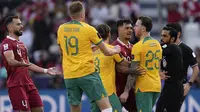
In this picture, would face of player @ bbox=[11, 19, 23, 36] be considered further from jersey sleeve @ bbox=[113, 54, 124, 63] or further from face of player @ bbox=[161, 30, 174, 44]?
face of player @ bbox=[161, 30, 174, 44]

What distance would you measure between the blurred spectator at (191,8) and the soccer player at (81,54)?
11828 millimetres

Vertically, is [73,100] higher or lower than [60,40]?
lower

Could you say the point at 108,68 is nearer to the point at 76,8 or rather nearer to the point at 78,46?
the point at 78,46

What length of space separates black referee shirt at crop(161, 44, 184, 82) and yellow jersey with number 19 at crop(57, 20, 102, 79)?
5.57ft

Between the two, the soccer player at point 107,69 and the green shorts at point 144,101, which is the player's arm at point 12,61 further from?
the green shorts at point 144,101

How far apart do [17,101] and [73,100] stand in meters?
1.29

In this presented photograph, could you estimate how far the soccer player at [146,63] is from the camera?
13188mm

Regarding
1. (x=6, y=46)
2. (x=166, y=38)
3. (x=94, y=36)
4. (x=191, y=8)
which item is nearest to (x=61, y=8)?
(x=191, y=8)

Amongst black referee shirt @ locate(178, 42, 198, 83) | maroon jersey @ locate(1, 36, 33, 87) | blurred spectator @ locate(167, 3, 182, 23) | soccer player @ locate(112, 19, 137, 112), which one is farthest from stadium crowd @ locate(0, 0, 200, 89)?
maroon jersey @ locate(1, 36, 33, 87)

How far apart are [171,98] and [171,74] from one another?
458mm

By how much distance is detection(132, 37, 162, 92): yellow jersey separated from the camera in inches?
519

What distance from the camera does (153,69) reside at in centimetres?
1333

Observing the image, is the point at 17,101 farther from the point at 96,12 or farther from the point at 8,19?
the point at 96,12

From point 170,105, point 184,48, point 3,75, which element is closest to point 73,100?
point 170,105
